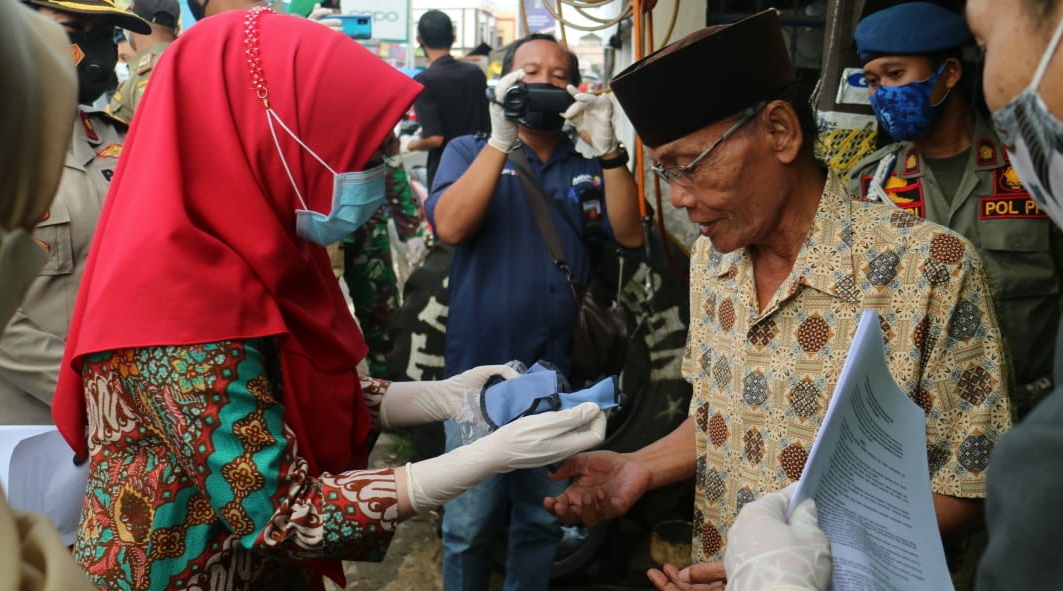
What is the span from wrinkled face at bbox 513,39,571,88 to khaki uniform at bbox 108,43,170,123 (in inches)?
78.9

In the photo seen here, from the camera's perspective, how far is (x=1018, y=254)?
9.52ft

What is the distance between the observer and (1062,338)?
0.97 metres

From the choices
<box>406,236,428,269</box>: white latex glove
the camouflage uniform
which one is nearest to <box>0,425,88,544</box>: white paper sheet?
the camouflage uniform

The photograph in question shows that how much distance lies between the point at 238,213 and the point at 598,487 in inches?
44.0

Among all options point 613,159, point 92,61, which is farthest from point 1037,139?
point 92,61

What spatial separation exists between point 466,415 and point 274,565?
617 mm

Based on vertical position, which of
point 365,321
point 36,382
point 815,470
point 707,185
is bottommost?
point 365,321

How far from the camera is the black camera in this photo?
3.07m

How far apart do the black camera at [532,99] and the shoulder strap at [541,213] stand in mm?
176

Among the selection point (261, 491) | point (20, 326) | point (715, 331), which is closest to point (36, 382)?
point (20, 326)

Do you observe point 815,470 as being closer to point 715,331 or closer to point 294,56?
point 715,331

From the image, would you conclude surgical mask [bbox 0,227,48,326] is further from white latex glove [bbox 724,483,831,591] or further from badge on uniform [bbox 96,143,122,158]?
badge on uniform [bbox 96,143,122,158]

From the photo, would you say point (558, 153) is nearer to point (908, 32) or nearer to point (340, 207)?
point (908, 32)

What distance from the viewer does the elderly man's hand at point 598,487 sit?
2.06 metres
